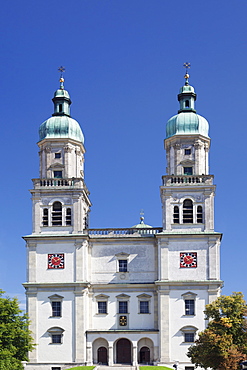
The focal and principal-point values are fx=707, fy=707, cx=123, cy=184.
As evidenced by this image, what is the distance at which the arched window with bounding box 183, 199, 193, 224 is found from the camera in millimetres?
66938

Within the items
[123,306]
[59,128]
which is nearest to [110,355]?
[123,306]

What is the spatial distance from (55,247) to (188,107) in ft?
63.8

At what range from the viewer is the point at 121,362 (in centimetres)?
6581

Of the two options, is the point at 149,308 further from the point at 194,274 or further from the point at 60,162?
the point at 60,162

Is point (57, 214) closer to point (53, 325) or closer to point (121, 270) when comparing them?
point (121, 270)

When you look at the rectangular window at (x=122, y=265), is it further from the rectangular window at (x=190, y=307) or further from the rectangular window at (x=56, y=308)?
the rectangular window at (x=190, y=307)

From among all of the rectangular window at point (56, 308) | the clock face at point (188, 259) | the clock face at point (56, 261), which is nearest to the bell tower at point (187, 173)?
the clock face at point (188, 259)

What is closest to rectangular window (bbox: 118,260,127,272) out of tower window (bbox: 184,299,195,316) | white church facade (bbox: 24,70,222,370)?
white church facade (bbox: 24,70,222,370)

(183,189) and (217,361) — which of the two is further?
(183,189)

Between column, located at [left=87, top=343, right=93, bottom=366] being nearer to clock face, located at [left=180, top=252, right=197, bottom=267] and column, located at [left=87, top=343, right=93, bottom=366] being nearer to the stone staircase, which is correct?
the stone staircase

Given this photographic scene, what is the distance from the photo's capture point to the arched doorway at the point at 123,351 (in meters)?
65.8

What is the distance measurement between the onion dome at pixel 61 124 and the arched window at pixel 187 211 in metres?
12.6

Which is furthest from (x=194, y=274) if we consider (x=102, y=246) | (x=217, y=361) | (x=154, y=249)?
(x=217, y=361)

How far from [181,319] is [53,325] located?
38.6 ft
